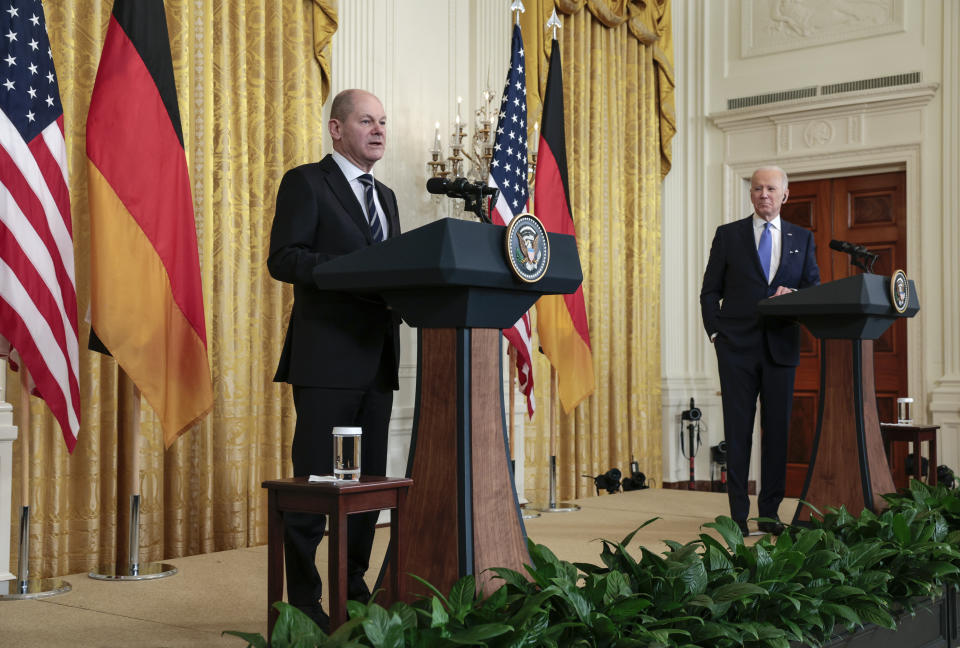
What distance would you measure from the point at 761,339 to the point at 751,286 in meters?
0.23

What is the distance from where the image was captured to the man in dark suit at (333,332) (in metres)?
2.47

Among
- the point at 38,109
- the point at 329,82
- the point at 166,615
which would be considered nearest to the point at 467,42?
the point at 329,82

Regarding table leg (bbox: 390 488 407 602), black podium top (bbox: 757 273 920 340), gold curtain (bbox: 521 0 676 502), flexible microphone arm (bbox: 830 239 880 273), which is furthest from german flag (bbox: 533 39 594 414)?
table leg (bbox: 390 488 407 602)

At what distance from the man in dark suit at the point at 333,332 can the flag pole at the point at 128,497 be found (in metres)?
1.09

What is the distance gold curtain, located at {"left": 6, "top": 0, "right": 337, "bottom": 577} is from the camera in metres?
3.64

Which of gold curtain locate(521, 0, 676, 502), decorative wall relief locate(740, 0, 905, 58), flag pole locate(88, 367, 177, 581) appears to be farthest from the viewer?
decorative wall relief locate(740, 0, 905, 58)

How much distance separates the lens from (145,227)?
3348 millimetres

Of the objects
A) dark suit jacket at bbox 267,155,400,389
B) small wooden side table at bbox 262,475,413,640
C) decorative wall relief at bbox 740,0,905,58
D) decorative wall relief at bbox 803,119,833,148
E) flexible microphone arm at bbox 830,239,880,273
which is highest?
decorative wall relief at bbox 740,0,905,58

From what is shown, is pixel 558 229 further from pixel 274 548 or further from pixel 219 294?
pixel 274 548

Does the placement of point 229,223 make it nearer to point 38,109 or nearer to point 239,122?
point 239,122

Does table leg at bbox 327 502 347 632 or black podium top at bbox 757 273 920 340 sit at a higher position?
black podium top at bbox 757 273 920 340

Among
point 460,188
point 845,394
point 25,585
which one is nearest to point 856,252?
point 845,394

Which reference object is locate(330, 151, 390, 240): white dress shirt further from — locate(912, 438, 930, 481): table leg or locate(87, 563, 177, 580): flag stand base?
locate(912, 438, 930, 481): table leg

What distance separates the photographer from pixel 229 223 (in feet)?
13.7
